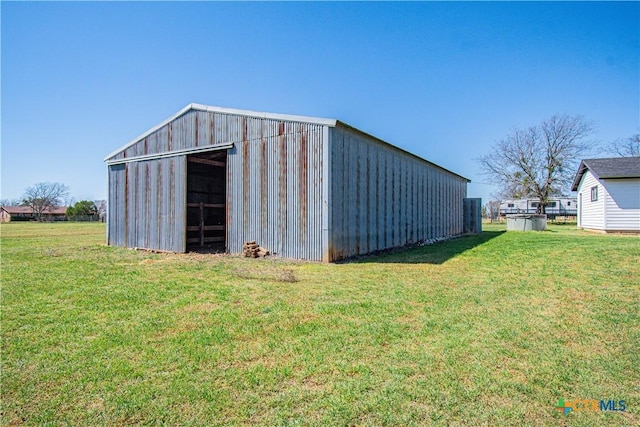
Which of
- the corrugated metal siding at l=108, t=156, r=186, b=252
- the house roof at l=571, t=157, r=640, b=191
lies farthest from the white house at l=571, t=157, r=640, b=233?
the corrugated metal siding at l=108, t=156, r=186, b=252

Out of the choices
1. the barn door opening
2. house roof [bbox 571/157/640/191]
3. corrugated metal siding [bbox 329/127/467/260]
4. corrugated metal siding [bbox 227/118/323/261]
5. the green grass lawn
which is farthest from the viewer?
house roof [bbox 571/157/640/191]

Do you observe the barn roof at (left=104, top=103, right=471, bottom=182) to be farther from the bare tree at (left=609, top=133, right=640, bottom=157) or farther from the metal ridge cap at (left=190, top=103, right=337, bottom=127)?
the bare tree at (left=609, top=133, right=640, bottom=157)

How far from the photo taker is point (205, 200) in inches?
621

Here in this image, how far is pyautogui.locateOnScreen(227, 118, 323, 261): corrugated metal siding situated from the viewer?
9477 millimetres

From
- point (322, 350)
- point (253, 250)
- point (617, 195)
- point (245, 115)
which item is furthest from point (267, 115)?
point (617, 195)

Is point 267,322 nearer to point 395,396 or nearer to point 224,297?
point 224,297

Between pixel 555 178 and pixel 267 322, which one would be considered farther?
pixel 555 178

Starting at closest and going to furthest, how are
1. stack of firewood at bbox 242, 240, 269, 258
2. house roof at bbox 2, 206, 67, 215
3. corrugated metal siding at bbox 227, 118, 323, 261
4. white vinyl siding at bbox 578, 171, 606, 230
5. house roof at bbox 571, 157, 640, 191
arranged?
1. corrugated metal siding at bbox 227, 118, 323, 261
2. stack of firewood at bbox 242, 240, 269, 258
3. house roof at bbox 571, 157, 640, 191
4. white vinyl siding at bbox 578, 171, 606, 230
5. house roof at bbox 2, 206, 67, 215

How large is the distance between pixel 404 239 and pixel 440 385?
11.1 meters

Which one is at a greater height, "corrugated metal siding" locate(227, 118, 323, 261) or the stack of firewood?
"corrugated metal siding" locate(227, 118, 323, 261)

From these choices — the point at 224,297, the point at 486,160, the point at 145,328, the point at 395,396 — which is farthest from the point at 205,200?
the point at 486,160

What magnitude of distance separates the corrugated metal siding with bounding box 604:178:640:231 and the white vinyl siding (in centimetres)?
34

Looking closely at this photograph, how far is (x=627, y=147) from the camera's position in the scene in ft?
121

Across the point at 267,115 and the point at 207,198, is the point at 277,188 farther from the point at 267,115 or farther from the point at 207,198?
the point at 207,198
